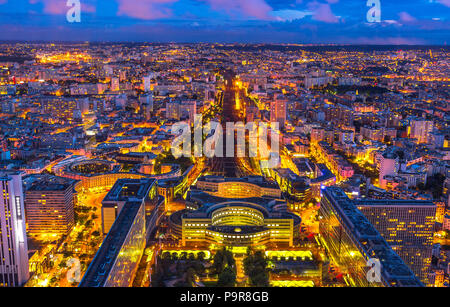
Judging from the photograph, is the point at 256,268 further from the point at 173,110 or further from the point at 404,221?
the point at 173,110

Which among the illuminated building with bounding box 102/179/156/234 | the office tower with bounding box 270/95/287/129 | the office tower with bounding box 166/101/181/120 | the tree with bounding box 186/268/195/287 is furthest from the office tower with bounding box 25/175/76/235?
the office tower with bounding box 270/95/287/129

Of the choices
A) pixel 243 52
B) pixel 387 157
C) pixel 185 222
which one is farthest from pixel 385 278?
Result: pixel 243 52

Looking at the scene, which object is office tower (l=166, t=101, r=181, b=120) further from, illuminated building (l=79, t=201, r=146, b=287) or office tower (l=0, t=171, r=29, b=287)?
office tower (l=0, t=171, r=29, b=287)

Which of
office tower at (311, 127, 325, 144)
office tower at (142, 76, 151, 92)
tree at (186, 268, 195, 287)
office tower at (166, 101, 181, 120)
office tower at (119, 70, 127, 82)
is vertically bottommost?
tree at (186, 268, 195, 287)

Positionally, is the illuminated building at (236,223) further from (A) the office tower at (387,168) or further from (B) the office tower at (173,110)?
(B) the office tower at (173,110)

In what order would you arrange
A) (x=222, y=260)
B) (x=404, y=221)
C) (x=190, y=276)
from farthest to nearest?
(x=404, y=221) → (x=222, y=260) → (x=190, y=276)

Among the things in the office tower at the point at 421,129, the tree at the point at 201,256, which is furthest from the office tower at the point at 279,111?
the tree at the point at 201,256

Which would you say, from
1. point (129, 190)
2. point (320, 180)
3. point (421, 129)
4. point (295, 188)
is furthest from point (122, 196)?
point (421, 129)
